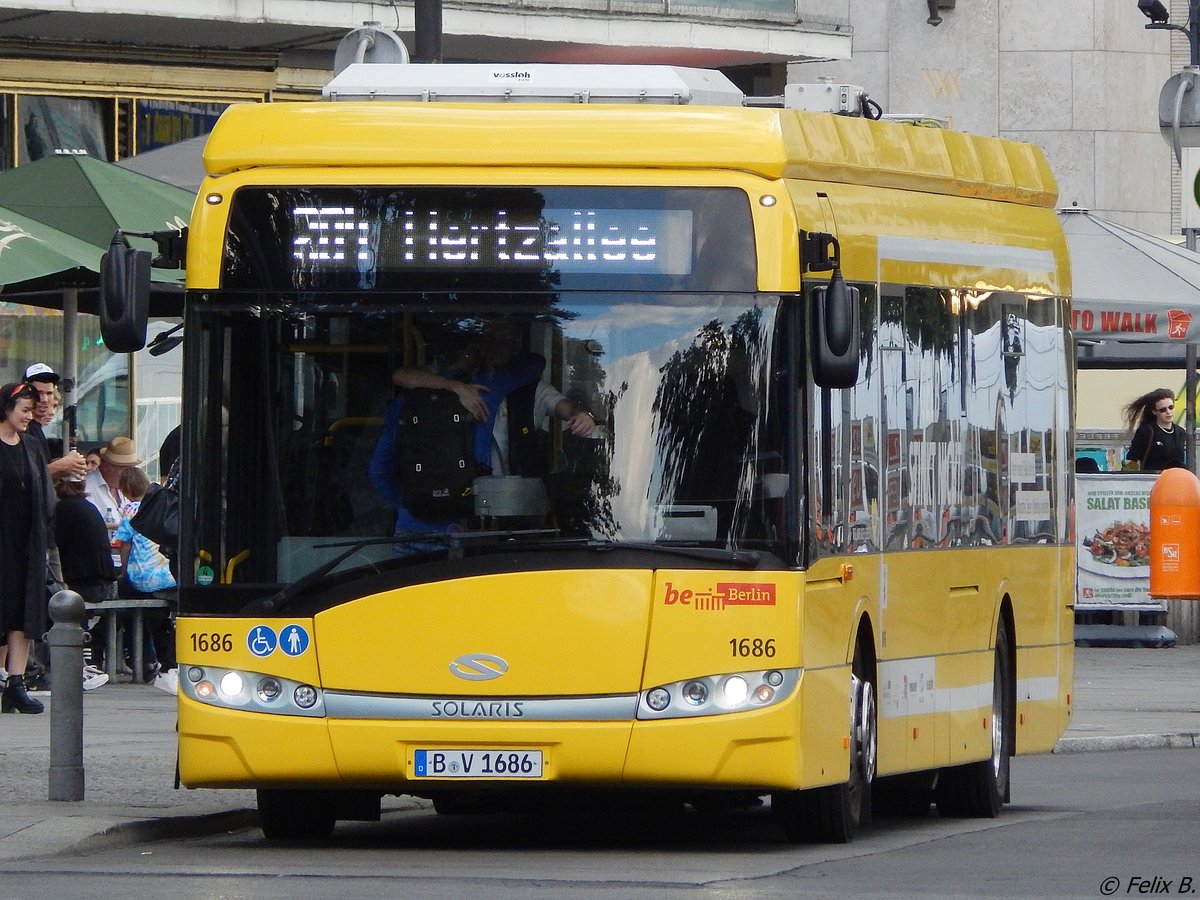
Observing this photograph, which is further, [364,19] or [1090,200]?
[1090,200]

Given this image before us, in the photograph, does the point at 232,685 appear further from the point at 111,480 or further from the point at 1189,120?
the point at 1189,120

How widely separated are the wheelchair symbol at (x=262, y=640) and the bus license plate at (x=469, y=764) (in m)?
0.65

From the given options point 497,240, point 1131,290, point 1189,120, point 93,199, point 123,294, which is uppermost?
point 1189,120

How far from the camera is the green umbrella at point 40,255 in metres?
17.3

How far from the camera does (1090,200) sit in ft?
143

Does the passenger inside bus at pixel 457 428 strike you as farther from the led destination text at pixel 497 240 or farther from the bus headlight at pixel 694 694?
the bus headlight at pixel 694 694

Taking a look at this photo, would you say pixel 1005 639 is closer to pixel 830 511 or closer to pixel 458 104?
pixel 830 511

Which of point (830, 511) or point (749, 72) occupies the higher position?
point (749, 72)

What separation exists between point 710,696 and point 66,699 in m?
3.01

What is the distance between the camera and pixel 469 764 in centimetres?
1057

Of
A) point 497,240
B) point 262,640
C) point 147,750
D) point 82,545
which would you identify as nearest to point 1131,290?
point 82,545

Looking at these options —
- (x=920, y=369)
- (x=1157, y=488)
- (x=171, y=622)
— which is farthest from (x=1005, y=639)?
(x=1157, y=488)

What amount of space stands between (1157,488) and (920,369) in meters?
11.7

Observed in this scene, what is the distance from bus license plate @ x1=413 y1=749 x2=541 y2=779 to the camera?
10.6 metres
